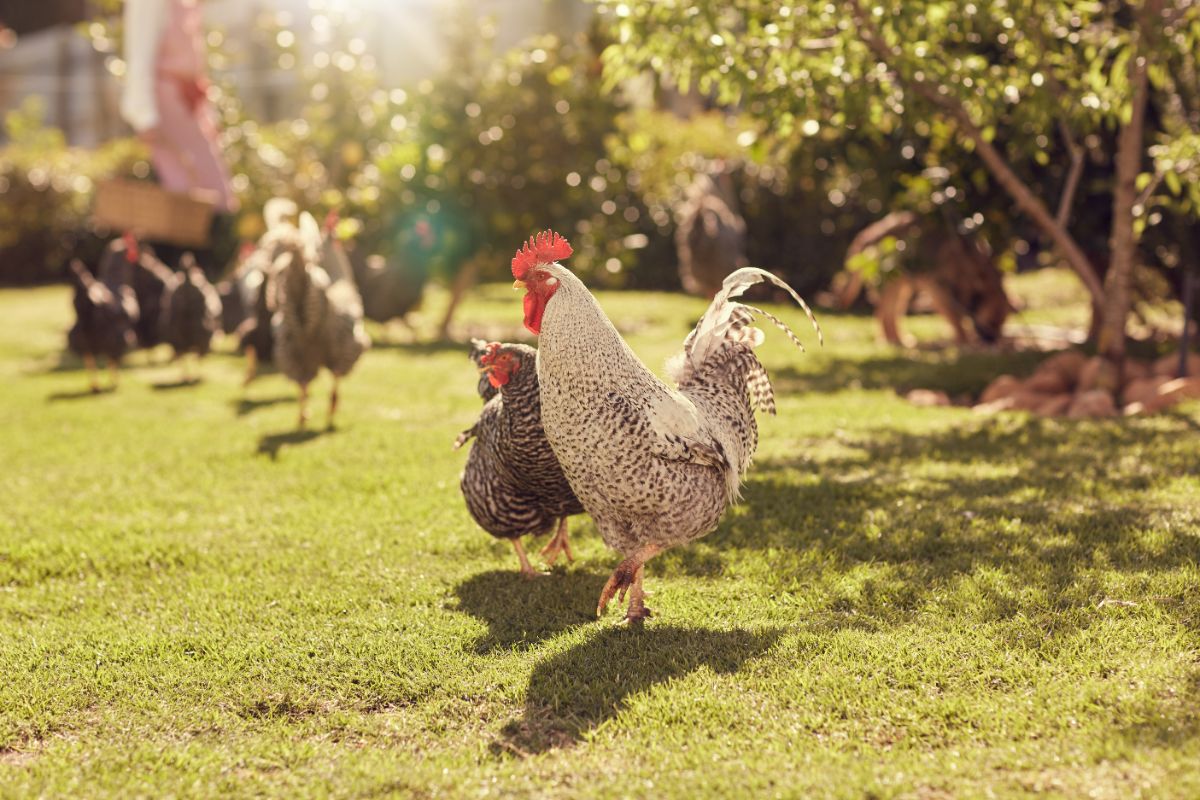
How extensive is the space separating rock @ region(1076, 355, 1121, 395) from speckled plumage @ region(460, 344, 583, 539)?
6396mm

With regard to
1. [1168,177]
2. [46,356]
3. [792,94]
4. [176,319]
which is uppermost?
[792,94]

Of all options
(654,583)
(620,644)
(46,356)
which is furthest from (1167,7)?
(46,356)

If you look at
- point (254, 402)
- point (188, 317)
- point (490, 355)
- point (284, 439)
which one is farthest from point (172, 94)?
point (490, 355)

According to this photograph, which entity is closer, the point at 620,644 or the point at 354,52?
the point at 620,644

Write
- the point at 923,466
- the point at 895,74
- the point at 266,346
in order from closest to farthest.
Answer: the point at 923,466, the point at 895,74, the point at 266,346

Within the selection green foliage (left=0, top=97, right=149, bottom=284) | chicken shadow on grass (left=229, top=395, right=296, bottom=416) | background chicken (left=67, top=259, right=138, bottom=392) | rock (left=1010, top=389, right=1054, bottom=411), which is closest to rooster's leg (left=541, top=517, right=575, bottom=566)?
rock (left=1010, top=389, right=1054, bottom=411)

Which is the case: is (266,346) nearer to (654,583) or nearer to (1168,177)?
(654,583)

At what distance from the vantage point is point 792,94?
854cm

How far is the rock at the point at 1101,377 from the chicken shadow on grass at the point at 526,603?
6.29 metres

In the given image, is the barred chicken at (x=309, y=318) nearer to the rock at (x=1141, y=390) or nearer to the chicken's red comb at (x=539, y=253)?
the chicken's red comb at (x=539, y=253)

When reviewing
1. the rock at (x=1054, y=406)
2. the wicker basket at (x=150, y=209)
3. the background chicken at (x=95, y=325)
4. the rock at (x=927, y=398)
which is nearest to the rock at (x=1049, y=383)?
the rock at (x=1054, y=406)

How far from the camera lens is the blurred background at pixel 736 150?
27.7 feet

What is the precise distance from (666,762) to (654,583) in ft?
6.05

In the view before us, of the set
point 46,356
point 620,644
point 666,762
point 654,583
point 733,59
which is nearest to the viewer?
point 666,762
